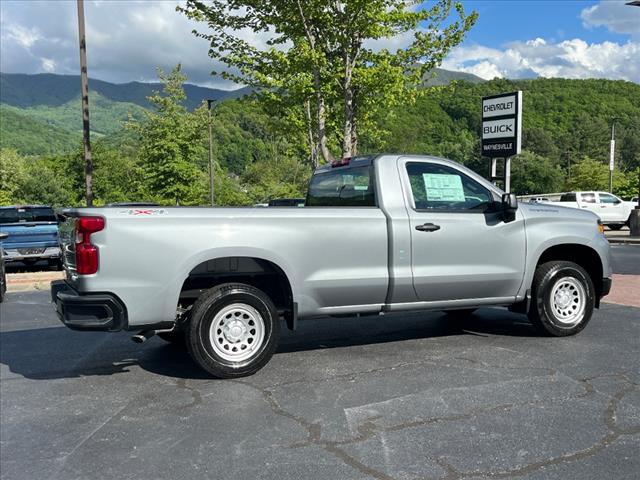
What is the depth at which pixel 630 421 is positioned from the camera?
3.93m

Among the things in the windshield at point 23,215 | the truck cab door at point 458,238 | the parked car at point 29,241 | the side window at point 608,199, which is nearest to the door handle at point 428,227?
the truck cab door at point 458,238

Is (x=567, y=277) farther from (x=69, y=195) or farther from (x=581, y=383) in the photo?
(x=69, y=195)

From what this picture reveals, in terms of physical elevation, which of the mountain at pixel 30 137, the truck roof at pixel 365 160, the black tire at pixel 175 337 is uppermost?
the mountain at pixel 30 137

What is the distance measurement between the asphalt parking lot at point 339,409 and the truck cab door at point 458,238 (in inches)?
25.6

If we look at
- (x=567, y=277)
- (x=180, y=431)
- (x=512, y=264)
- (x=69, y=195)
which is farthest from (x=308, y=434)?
(x=69, y=195)

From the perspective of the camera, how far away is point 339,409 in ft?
13.9

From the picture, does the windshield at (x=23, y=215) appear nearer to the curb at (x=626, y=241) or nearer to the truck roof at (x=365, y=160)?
the truck roof at (x=365, y=160)

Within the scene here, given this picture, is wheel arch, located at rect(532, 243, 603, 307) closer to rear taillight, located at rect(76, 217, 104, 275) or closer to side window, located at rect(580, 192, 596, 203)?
rear taillight, located at rect(76, 217, 104, 275)

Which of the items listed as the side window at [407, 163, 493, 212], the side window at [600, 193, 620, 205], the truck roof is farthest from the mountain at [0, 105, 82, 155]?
the side window at [407, 163, 493, 212]

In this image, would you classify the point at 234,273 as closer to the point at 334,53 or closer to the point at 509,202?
the point at 509,202

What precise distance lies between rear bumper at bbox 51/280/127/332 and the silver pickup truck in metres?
0.01

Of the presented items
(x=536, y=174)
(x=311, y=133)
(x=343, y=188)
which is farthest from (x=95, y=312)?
(x=536, y=174)

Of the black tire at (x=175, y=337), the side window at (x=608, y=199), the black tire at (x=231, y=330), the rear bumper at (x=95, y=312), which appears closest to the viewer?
the rear bumper at (x=95, y=312)

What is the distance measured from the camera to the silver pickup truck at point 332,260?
465 cm
